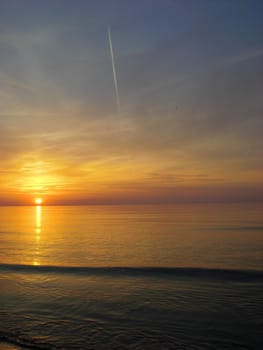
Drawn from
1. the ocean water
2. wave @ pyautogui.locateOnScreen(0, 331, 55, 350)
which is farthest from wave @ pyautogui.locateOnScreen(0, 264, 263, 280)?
wave @ pyautogui.locateOnScreen(0, 331, 55, 350)

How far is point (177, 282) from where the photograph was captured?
62.1 ft

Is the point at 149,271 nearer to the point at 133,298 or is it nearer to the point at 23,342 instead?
the point at 133,298

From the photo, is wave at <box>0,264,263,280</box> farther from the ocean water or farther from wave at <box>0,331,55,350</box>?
wave at <box>0,331,55,350</box>

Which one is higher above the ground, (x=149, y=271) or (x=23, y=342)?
(x=149, y=271)

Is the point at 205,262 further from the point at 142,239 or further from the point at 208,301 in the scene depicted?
the point at 142,239

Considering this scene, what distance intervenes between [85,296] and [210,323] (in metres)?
7.03

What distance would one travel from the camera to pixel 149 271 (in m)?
22.0

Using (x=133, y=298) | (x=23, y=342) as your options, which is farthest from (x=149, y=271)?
(x=23, y=342)

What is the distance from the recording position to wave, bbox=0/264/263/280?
2049cm

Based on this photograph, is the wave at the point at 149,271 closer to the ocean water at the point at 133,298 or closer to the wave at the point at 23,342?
the ocean water at the point at 133,298

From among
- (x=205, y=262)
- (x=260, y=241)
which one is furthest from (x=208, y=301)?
(x=260, y=241)

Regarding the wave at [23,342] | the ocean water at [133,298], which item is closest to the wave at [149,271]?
the ocean water at [133,298]

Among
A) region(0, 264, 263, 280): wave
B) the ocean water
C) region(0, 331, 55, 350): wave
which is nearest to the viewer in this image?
region(0, 331, 55, 350): wave

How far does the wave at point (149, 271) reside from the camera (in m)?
20.5
